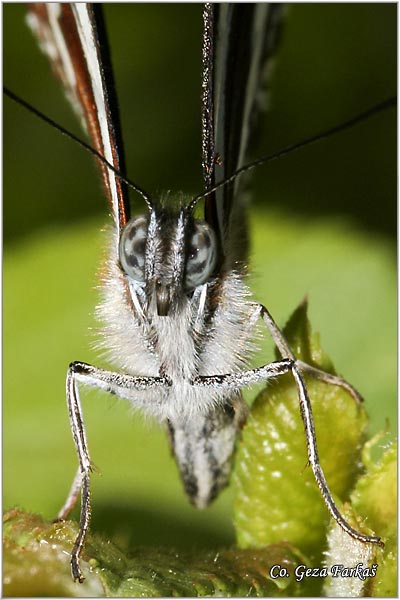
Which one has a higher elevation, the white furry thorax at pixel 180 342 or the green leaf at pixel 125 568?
the white furry thorax at pixel 180 342

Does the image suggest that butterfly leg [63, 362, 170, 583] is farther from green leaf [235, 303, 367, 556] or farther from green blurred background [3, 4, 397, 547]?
green blurred background [3, 4, 397, 547]

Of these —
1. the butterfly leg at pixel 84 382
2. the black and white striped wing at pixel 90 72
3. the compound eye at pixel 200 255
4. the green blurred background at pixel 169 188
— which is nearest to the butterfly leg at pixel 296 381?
the butterfly leg at pixel 84 382

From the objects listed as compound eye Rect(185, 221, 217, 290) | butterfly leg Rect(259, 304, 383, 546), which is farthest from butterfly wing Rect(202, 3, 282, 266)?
butterfly leg Rect(259, 304, 383, 546)

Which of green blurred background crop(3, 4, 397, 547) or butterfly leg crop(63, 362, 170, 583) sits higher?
green blurred background crop(3, 4, 397, 547)

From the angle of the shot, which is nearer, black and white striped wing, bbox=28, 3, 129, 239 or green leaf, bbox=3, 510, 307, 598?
green leaf, bbox=3, 510, 307, 598

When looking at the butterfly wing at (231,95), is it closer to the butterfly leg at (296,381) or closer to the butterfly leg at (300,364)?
the butterfly leg at (300,364)

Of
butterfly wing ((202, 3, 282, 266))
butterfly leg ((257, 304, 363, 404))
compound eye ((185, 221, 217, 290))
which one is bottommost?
butterfly leg ((257, 304, 363, 404))

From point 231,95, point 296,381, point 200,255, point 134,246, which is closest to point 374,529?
point 296,381
